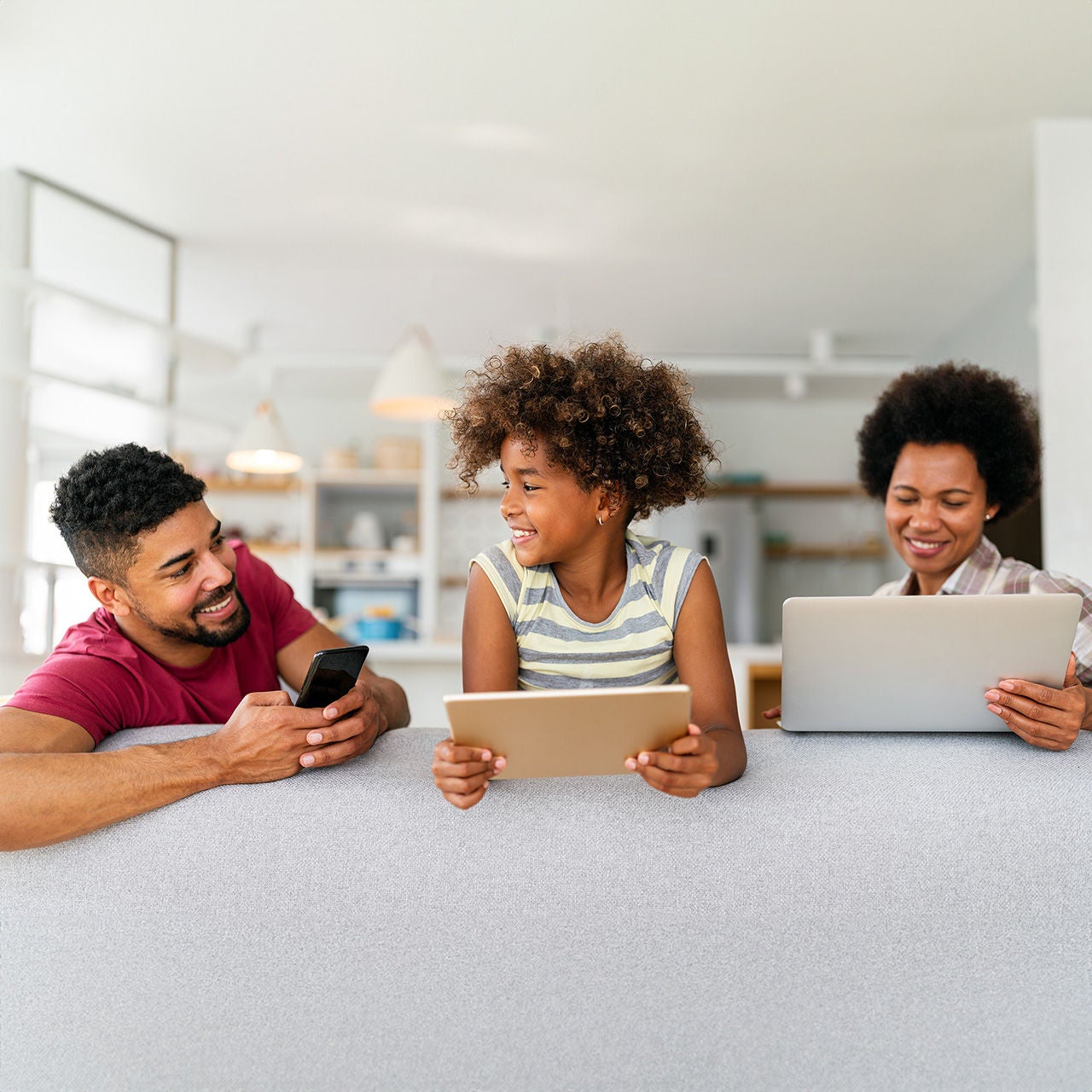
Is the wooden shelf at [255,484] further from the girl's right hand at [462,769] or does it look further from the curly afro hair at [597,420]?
the girl's right hand at [462,769]

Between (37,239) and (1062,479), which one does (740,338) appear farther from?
(37,239)

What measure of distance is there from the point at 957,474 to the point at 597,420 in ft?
2.92

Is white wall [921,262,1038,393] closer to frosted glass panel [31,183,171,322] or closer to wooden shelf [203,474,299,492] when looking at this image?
frosted glass panel [31,183,171,322]

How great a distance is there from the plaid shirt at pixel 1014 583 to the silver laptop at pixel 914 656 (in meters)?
0.32

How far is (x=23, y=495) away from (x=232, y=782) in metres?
2.87

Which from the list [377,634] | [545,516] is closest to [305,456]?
[377,634]

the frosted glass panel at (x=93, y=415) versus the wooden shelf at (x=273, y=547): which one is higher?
the frosted glass panel at (x=93, y=415)

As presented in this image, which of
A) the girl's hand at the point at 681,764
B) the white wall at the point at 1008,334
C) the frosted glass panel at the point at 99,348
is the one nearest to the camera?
the girl's hand at the point at 681,764

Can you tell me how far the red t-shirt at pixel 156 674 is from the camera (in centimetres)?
152

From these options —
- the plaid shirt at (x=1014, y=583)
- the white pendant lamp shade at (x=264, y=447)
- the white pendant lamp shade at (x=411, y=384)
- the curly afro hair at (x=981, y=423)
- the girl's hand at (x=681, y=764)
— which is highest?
the white pendant lamp shade at (x=411, y=384)

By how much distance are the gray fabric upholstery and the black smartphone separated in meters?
0.17

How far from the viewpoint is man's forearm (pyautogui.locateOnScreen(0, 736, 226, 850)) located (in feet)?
4.22

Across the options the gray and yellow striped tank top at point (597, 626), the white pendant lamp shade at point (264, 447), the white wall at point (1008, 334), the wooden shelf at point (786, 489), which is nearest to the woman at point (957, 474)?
the gray and yellow striped tank top at point (597, 626)

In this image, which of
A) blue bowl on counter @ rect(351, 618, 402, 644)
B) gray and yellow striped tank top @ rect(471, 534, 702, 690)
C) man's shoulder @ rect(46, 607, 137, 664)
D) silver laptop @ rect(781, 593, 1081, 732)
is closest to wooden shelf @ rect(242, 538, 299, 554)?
blue bowl on counter @ rect(351, 618, 402, 644)
